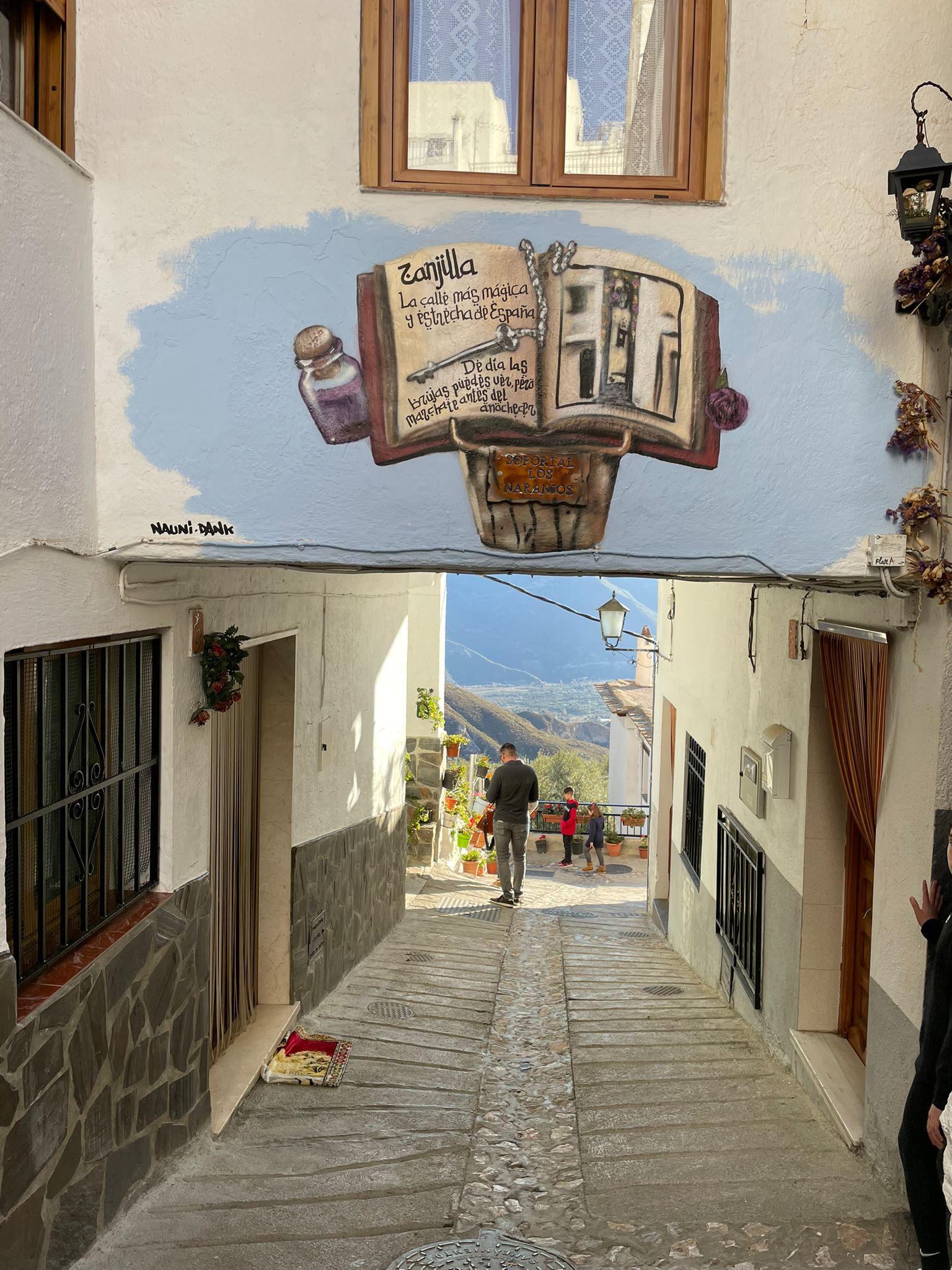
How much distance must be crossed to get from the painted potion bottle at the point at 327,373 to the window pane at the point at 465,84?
0.81m

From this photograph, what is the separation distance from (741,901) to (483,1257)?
4103mm

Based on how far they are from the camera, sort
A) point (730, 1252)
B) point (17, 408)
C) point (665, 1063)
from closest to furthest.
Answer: point (17, 408)
point (730, 1252)
point (665, 1063)

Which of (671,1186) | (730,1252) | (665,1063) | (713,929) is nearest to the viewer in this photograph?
(730,1252)

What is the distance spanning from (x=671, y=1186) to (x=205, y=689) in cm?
312

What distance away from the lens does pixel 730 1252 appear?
13.6 ft

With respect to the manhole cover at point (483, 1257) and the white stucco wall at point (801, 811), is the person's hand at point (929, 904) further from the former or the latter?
the manhole cover at point (483, 1257)

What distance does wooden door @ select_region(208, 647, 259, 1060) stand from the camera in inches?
245

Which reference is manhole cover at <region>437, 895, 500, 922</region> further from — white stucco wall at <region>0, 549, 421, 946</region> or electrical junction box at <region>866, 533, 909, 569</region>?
electrical junction box at <region>866, 533, 909, 569</region>

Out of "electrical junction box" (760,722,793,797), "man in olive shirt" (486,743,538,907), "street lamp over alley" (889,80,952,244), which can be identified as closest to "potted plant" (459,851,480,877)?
"man in olive shirt" (486,743,538,907)

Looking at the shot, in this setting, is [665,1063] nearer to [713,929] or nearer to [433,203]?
[713,929]

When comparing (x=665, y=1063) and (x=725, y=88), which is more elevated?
(x=725, y=88)

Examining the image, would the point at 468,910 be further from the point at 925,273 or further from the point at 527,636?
the point at 527,636

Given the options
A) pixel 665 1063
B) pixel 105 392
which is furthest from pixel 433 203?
pixel 665 1063

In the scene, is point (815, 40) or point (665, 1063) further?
point (665, 1063)
